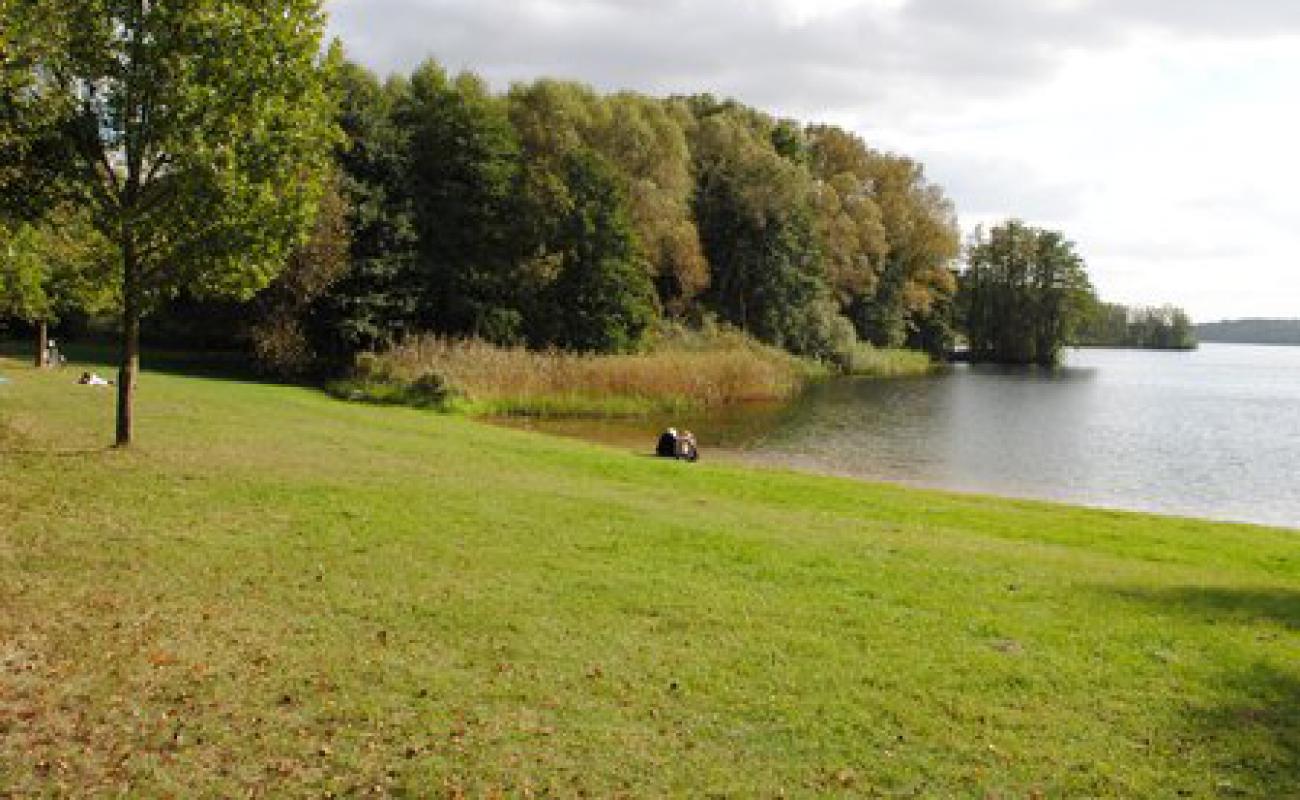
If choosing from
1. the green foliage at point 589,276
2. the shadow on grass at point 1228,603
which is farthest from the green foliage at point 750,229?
the shadow on grass at point 1228,603

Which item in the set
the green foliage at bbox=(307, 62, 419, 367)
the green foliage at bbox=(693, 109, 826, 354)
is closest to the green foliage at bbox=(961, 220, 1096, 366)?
the green foliage at bbox=(693, 109, 826, 354)

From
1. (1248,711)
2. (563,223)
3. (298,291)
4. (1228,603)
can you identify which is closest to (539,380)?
(298,291)

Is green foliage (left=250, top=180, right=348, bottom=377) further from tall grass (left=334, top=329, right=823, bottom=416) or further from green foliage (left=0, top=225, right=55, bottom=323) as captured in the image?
green foliage (left=0, top=225, right=55, bottom=323)

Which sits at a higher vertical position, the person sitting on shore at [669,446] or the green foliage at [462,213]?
the green foliage at [462,213]

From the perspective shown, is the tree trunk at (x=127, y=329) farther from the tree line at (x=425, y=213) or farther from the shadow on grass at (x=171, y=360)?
the shadow on grass at (x=171, y=360)

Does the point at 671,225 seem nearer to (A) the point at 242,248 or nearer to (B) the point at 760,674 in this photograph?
(A) the point at 242,248

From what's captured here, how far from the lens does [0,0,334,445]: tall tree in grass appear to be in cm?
1332

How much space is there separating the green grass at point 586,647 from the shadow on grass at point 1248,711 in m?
0.03

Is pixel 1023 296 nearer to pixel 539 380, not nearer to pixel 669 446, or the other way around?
pixel 539 380

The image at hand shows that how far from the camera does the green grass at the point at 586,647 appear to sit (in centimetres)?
596

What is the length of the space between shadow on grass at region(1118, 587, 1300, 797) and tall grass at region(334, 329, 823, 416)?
24.8 m

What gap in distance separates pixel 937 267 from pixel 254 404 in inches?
2759

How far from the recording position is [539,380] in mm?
35094

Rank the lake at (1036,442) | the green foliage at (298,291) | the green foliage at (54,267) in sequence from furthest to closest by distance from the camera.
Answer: the green foliage at (298,291), the lake at (1036,442), the green foliage at (54,267)
